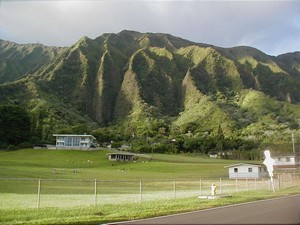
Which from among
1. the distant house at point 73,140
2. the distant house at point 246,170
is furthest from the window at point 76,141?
the distant house at point 246,170

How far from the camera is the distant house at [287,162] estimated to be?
88812 mm

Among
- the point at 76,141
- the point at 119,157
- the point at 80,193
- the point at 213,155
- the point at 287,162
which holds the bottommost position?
the point at 80,193

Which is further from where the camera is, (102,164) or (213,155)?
(213,155)

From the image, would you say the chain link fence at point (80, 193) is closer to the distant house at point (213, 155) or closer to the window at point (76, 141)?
the distant house at point (213, 155)

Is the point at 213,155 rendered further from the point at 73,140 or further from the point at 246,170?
the point at 246,170

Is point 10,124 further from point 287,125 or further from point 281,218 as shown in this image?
point 281,218

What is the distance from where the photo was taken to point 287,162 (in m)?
90.1

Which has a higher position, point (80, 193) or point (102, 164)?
point (102, 164)

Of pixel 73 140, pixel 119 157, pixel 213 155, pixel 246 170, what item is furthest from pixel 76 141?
pixel 246 170

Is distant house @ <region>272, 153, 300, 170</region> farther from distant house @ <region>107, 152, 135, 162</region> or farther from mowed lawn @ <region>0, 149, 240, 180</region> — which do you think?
distant house @ <region>107, 152, 135, 162</region>

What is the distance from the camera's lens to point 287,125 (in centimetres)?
15950

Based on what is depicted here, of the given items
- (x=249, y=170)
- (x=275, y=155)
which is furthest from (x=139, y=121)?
(x=249, y=170)

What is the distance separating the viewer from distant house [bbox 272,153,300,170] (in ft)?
291

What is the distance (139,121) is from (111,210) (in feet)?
569
